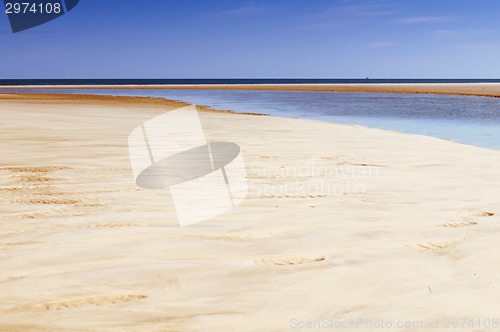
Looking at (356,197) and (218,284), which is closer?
(218,284)

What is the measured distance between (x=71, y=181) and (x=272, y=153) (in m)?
2.58

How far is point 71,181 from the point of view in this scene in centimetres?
368

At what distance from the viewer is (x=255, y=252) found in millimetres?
2223

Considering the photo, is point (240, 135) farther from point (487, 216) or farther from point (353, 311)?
point (353, 311)

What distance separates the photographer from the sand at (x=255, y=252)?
165cm

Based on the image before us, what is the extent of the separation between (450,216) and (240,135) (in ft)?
15.6

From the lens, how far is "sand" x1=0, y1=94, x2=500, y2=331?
165 cm

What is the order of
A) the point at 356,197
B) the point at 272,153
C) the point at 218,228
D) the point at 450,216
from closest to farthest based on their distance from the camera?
1. the point at 218,228
2. the point at 450,216
3. the point at 356,197
4. the point at 272,153

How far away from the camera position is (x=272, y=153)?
549 centimetres

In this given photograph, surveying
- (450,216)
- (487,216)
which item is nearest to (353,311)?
(450,216)

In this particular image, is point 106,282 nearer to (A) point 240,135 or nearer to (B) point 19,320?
(B) point 19,320

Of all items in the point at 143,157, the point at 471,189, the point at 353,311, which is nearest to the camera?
the point at 353,311

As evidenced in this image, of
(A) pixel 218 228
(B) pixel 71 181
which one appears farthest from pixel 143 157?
(A) pixel 218 228

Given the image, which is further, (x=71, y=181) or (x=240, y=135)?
(x=240, y=135)
